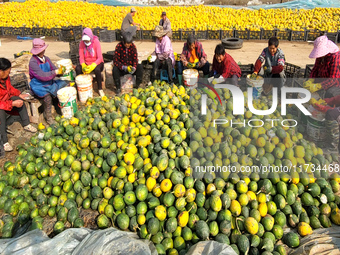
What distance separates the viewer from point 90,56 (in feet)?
24.6

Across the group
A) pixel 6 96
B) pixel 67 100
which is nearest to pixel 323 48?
pixel 67 100

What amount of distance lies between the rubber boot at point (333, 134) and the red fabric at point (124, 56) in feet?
16.9

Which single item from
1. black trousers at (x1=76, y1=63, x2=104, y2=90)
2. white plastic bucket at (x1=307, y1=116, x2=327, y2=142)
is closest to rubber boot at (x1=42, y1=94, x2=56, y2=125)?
black trousers at (x1=76, y1=63, x2=104, y2=90)

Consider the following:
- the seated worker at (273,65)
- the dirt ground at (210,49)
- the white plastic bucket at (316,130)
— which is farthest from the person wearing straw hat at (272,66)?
the dirt ground at (210,49)

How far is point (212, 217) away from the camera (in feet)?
10.2

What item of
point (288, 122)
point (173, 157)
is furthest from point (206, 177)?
point (288, 122)

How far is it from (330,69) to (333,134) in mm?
1450

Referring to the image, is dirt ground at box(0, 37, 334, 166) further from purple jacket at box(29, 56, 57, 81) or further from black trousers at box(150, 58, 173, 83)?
purple jacket at box(29, 56, 57, 81)

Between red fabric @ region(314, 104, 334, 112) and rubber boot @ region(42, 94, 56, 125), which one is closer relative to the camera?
red fabric @ region(314, 104, 334, 112)

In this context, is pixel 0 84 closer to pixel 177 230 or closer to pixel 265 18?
pixel 177 230

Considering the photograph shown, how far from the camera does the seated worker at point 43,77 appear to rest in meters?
6.04

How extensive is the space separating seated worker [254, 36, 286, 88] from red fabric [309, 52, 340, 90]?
1157 millimetres

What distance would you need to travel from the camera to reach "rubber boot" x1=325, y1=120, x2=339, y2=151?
14.7ft

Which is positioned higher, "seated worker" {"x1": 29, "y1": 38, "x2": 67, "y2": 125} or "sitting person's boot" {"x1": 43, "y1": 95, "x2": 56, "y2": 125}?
"seated worker" {"x1": 29, "y1": 38, "x2": 67, "y2": 125}
